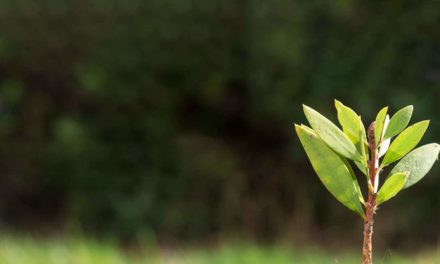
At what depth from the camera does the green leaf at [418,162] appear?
47 centimetres

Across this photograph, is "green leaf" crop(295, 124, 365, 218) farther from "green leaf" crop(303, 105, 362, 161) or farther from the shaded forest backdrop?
the shaded forest backdrop

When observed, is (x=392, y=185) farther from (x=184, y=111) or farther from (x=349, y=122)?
(x=184, y=111)

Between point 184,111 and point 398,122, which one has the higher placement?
point 184,111

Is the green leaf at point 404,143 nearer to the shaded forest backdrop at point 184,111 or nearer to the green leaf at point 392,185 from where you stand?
the green leaf at point 392,185

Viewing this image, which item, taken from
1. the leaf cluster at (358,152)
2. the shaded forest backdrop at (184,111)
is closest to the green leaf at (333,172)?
the leaf cluster at (358,152)

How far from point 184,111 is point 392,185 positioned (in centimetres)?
628

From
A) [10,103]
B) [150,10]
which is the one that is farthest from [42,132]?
[150,10]

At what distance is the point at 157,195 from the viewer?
6727 mm

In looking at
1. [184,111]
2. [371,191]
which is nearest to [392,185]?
[371,191]

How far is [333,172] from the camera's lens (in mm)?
472

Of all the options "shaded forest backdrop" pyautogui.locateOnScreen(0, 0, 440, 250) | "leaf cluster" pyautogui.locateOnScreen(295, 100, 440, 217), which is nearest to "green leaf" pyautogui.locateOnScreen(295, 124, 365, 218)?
"leaf cluster" pyautogui.locateOnScreen(295, 100, 440, 217)

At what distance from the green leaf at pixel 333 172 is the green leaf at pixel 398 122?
38mm

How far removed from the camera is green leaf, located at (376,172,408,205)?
0.46 meters

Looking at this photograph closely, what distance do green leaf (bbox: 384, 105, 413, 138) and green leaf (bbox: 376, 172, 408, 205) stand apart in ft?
0.12
